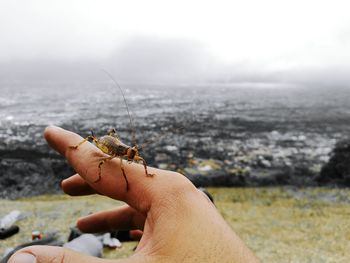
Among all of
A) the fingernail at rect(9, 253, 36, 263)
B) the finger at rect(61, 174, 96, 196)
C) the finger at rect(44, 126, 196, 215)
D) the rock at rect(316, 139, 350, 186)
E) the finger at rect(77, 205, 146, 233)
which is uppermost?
the finger at rect(44, 126, 196, 215)

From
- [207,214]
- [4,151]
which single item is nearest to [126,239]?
[207,214]

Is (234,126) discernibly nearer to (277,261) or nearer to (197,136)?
(197,136)

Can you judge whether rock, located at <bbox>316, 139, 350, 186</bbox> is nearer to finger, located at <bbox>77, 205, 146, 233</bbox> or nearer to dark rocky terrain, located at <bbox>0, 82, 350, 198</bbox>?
dark rocky terrain, located at <bbox>0, 82, 350, 198</bbox>

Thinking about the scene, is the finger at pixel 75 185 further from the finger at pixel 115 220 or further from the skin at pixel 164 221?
the skin at pixel 164 221

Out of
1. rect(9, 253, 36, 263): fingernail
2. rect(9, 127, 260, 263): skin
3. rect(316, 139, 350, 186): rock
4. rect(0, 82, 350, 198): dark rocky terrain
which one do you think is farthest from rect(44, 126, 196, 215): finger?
rect(316, 139, 350, 186): rock

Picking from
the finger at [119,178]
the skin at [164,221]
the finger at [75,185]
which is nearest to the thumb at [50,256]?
the skin at [164,221]
